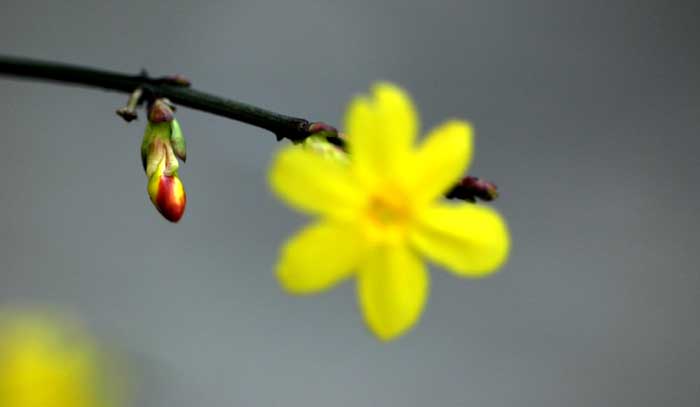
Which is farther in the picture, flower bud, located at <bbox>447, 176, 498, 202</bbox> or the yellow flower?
flower bud, located at <bbox>447, 176, 498, 202</bbox>

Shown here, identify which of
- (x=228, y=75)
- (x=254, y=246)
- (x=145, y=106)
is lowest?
(x=145, y=106)

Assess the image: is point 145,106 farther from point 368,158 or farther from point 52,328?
point 52,328

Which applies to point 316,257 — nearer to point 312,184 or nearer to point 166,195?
point 312,184

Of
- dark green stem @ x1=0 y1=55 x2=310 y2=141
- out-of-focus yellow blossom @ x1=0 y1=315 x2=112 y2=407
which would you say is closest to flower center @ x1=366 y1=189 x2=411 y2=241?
dark green stem @ x1=0 y1=55 x2=310 y2=141

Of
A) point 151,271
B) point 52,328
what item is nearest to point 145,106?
point 52,328

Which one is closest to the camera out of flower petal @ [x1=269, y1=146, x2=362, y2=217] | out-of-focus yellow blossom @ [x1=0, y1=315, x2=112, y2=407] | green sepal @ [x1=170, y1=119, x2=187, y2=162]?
flower petal @ [x1=269, y1=146, x2=362, y2=217]

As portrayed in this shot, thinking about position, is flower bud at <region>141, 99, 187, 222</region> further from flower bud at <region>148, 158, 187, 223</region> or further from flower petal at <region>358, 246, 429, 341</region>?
flower petal at <region>358, 246, 429, 341</region>
